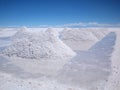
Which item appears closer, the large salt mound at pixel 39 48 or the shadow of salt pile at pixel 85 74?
the shadow of salt pile at pixel 85 74

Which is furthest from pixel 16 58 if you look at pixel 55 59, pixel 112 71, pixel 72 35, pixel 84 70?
pixel 72 35

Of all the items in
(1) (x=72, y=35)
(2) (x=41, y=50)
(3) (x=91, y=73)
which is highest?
(1) (x=72, y=35)

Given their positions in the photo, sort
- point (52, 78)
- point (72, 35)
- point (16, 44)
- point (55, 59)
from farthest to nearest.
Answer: point (72, 35)
point (16, 44)
point (55, 59)
point (52, 78)

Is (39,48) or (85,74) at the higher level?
(39,48)

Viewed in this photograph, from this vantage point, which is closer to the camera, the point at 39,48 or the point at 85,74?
the point at 85,74

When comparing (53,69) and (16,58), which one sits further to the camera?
(16,58)

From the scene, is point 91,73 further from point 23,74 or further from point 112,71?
point 23,74

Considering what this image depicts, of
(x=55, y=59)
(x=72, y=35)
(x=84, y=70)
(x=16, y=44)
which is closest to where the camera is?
(x=84, y=70)

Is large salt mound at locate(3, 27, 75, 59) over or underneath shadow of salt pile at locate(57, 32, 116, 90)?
over

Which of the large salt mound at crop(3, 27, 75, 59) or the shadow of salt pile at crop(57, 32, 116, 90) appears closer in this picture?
the shadow of salt pile at crop(57, 32, 116, 90)

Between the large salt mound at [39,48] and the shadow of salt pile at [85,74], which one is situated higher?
the large salt mound at [39,48]

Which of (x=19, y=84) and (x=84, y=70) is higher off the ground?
(x=84, y=70)
